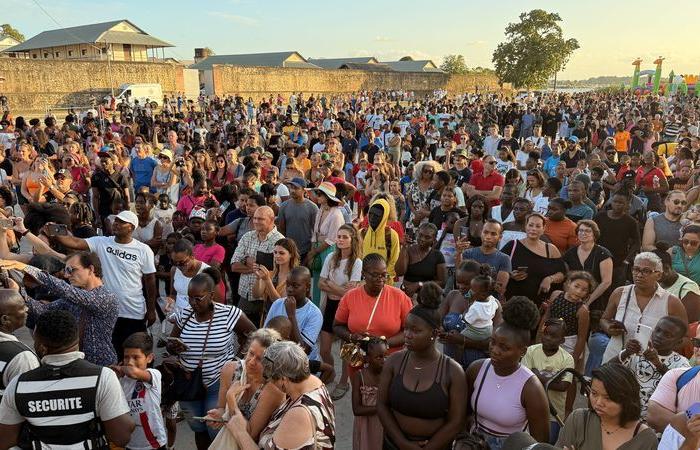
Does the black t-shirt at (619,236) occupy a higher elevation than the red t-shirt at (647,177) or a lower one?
lower

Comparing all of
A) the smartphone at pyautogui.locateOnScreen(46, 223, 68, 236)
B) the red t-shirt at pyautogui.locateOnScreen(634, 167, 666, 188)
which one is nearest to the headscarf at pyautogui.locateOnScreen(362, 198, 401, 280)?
the smartphone at pyautogui.locateOnScreen(46, 223, 68, 236)

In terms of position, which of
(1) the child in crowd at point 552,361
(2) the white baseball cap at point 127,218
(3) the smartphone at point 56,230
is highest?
(2) the white baseball cap at point 127,218

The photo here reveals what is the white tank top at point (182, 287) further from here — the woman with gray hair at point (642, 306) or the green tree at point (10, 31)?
the green tree at point (10, 31)

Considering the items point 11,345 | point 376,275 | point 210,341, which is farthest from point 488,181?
point 11,345

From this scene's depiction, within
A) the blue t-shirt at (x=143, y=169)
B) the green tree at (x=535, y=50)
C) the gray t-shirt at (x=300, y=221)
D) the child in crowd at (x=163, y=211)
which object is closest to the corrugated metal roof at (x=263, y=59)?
the green tree at (x=535, y=50)

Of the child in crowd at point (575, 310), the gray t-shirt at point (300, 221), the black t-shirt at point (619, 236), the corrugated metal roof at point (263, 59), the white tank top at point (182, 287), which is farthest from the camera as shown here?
the corrugated metal roof at point (263, 59)

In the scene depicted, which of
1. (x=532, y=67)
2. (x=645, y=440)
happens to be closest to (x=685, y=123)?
(x=645, y=440)

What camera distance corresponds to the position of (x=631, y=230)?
225 inches

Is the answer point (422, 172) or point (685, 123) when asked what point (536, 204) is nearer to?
point (422, 172)

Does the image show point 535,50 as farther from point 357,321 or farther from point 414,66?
point 357,321

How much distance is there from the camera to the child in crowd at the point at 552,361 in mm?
3494

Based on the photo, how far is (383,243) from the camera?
5.25 meters

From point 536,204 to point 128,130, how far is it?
1054 centimetres

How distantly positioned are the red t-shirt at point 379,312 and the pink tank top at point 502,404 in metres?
1.11
